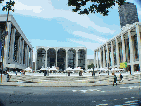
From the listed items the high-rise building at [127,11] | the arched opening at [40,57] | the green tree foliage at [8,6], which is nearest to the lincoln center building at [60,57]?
the arched opening at [40,57]

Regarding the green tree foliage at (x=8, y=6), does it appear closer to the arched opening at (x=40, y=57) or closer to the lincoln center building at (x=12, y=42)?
the lincoln center building at (x=12, y=42)

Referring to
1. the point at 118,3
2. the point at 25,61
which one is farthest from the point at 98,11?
the point at 25,61

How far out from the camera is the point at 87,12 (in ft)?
17.2

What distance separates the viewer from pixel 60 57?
100250mm

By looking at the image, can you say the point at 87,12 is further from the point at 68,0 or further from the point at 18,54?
the point at 18,54

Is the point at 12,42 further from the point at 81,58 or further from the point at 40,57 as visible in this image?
the point at 81,58

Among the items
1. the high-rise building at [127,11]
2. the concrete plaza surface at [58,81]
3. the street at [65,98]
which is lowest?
the concrete plaza surface at [58,81]

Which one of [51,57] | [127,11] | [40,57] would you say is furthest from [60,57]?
[127,11]

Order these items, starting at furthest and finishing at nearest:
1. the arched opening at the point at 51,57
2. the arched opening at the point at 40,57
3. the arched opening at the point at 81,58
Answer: the arched opening at the point at 51,57
the arched opening at the point at 40,57
the arched opening at the point at 81,58

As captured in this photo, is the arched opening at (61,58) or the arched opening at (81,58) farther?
the arched opening at (61,58)

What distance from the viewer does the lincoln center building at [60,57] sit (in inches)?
3626

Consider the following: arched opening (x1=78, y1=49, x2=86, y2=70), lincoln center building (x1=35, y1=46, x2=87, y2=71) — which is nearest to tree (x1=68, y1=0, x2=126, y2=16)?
lincoln center building (x1=35, y1=46, x2=87, y2=71)

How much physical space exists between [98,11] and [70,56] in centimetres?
9109

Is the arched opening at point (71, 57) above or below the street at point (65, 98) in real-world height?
above
